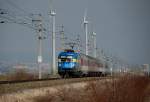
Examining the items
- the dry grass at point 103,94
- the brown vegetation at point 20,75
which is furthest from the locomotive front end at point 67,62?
the dry grass at point 103,94

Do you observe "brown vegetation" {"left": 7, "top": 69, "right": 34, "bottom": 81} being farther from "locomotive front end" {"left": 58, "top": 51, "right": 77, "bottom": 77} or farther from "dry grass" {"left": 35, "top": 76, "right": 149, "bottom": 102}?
"dry grass" {"left": 35, "top": 76, "right": 149, "bottom": 102}

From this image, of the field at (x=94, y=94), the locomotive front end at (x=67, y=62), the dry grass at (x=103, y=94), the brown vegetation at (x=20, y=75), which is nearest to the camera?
the dry grass at (x=103, y=94)

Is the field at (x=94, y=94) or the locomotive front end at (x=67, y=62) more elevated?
the locomotive front end at (x=67, y=62)

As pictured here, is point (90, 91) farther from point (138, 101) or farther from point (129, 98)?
point (138, 101)

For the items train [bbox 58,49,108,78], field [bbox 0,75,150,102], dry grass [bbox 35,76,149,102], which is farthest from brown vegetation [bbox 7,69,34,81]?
dry grass [bbox 35,76,149,102]

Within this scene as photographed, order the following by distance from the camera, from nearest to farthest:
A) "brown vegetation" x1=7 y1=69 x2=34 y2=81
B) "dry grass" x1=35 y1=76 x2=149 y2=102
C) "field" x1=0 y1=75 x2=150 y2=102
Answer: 1. "dry grass" x1=35 y1=76 x2=149 y2=102
2. "field" x1=0 y1=75 x2=150 y2=102
3. "brown vegetation" x1=7 y1=69 x2=34 y2=81

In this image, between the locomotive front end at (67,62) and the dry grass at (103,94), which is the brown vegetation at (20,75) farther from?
the dry grass at (103,94)

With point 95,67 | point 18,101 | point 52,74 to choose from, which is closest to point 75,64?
point 52,74

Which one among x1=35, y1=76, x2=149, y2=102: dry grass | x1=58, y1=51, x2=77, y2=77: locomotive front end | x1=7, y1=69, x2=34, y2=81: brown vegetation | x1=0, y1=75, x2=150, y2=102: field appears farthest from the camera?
x1=7, y1=69, x2=34, y2=81: brown vegetation

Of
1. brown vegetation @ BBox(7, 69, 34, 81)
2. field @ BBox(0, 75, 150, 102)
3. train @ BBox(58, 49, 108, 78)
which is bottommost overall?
field @ BBox(0, 75, 150, 102)

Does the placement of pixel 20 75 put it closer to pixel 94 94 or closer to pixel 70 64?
pixel 70 64

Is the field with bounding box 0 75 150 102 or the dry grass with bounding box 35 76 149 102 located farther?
the field with bounding box 0 75 150 102

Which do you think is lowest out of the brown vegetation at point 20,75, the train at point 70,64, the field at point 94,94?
the field at point 94,94

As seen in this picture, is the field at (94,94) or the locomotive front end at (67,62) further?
the locomotive front end at (67,62)
